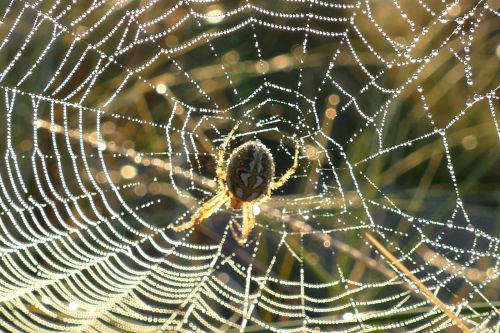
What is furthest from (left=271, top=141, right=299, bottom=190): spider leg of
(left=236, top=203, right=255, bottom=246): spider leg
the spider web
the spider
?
the spider web

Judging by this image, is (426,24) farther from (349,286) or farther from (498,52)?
(349,286)

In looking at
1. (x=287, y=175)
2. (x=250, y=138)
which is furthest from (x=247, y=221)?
(x=250, y=138)

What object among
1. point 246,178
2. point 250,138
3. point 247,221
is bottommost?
point 247,221

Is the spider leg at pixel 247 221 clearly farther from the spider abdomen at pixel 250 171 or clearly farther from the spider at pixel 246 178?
the spider abdomen at pixel 250 171

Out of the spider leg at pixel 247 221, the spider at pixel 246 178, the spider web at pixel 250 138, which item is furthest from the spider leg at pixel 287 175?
the spider web at pixel 250 138

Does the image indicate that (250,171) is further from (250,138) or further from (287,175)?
(250,138)

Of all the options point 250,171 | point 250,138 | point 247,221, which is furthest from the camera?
point 250,138
